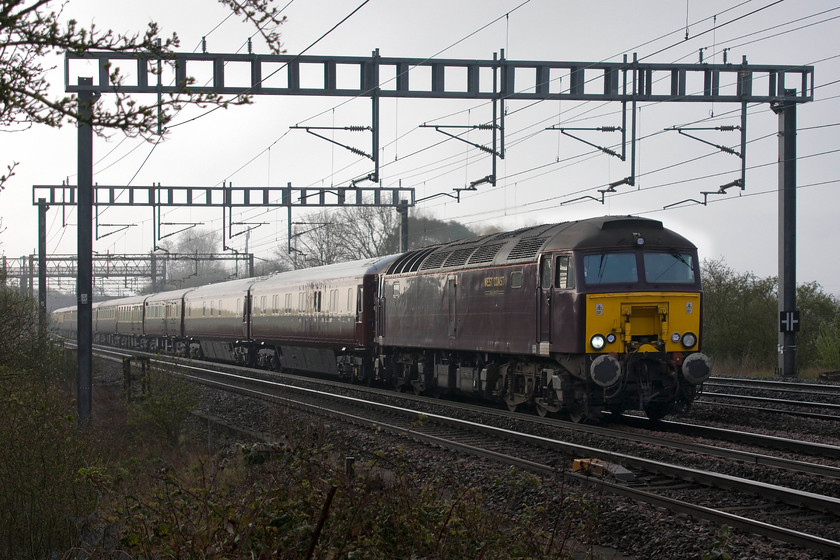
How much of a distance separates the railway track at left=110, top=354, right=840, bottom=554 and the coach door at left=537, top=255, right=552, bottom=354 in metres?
1.28

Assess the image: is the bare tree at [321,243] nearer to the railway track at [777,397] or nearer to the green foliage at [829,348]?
the green foliage at [829,348]

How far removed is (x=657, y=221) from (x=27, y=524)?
10441 millimetres

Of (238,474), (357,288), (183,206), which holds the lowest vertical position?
(238,474)

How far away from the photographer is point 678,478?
9578mm

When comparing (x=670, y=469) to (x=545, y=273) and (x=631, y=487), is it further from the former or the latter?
(x=545, y=273)

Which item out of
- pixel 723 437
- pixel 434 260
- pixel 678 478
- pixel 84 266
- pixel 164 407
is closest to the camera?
pixel 678 478

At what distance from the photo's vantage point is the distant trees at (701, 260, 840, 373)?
1134 inches

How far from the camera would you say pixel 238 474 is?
10.9m

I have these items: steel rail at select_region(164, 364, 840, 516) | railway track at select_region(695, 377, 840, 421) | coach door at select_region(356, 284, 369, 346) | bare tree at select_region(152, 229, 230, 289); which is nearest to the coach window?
steel rail at select_region(164, 364, 840, 516)

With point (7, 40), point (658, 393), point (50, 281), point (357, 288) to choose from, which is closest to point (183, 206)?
point (357, 288)

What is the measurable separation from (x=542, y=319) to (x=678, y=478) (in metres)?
5.28

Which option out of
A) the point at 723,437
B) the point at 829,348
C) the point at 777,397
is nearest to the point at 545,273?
the point at 723,437

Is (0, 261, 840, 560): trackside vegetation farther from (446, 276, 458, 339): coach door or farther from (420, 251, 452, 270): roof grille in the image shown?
(420, 251, 452, 270): roof grille

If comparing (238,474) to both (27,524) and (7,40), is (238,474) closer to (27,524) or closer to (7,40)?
(27,524)
